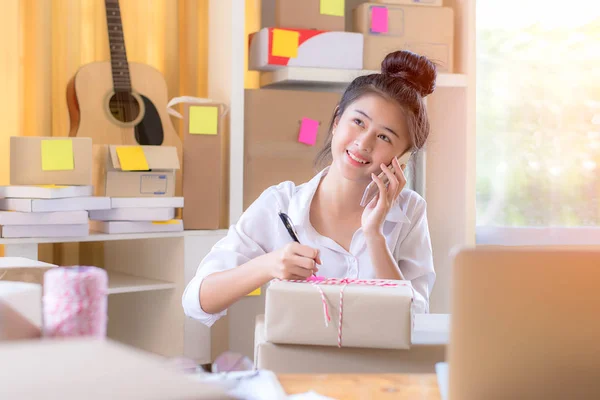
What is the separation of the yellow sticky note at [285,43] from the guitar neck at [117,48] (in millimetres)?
523

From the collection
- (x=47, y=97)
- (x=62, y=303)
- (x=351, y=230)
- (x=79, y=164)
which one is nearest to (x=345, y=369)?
(x=62, y=303)

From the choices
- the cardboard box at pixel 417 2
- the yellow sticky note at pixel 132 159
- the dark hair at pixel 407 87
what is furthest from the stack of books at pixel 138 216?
the cardboard box at pixel 417 2

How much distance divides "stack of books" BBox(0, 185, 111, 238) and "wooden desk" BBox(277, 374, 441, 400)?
144 cm

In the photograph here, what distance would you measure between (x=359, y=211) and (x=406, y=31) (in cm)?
112

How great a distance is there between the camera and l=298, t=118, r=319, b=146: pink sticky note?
8.74 ft

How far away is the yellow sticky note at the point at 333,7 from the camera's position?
269cm

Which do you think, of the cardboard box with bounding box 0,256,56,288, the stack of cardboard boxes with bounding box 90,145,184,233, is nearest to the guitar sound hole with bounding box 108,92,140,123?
the stack of cardboard boxes with bounding box 90,145,184,233

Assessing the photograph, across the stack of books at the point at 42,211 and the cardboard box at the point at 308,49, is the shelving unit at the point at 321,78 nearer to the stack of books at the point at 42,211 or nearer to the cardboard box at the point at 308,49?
the cardboard box at the point at 308,49

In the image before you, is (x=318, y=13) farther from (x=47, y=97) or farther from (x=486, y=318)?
(x=486, y=318)

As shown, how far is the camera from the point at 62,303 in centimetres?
86

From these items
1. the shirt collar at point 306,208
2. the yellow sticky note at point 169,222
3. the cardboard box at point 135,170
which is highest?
the cardboard box at point 135,170

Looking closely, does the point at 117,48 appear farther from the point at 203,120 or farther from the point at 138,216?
the point at 138,216

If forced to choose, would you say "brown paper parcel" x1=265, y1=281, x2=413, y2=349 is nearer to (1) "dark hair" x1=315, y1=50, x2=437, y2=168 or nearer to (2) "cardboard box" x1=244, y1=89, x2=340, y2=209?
(1) "dark hair" x1=315, y1=50, x2=437, y2=168

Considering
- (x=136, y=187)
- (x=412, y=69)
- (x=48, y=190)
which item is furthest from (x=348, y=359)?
(x=136, y=187)
